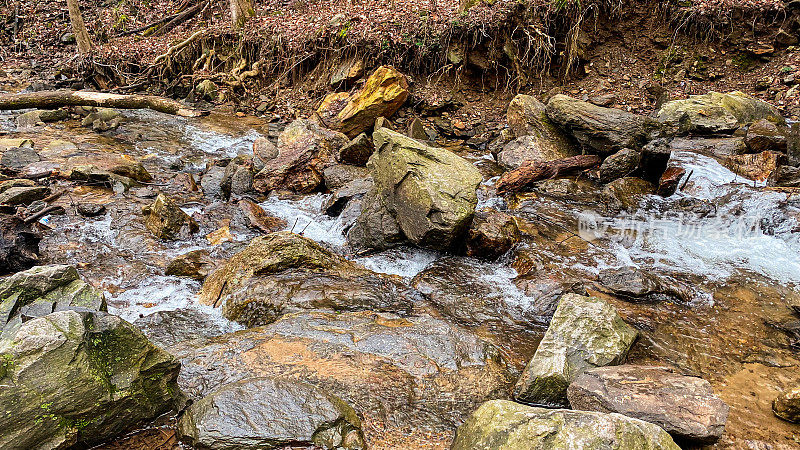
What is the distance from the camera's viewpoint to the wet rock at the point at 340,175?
7973 millimetres

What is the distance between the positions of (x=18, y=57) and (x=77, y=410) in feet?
68.1

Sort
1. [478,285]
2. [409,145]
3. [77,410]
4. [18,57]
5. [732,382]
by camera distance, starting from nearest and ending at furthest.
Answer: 1. [77,410]
2. [732,382]
3. [478,285]
4. [409,145]
5. [18,57]

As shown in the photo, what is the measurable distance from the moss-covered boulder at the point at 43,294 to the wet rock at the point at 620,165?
7.38 meters

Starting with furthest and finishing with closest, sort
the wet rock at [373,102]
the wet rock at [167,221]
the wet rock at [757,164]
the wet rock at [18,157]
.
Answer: the wet rock at [373,102], the wet rock at [18,157], the wet rock at [757,164], the wet rock at [167,221]

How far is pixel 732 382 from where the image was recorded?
3633mm

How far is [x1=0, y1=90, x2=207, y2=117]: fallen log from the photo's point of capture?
36.3 ft

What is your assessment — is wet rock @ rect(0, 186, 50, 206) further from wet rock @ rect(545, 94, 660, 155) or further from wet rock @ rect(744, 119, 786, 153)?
wet rock @ rect(744, 119, 786, 153)

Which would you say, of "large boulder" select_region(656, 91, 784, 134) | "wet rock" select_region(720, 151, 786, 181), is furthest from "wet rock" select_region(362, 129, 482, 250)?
"large boulder" select_region(656, 91, 784, 134)

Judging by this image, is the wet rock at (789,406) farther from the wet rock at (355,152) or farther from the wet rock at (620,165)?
the wet rock at (355,152)

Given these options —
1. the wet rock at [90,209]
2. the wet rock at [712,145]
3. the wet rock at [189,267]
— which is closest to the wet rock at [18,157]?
the wet rock at [90,209]

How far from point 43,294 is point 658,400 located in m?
4.17

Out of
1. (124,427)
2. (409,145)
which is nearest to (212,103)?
(409,145)

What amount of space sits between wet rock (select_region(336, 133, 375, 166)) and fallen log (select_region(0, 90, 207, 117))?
19.1ft

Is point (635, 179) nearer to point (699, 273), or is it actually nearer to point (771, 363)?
point (699, 273)
